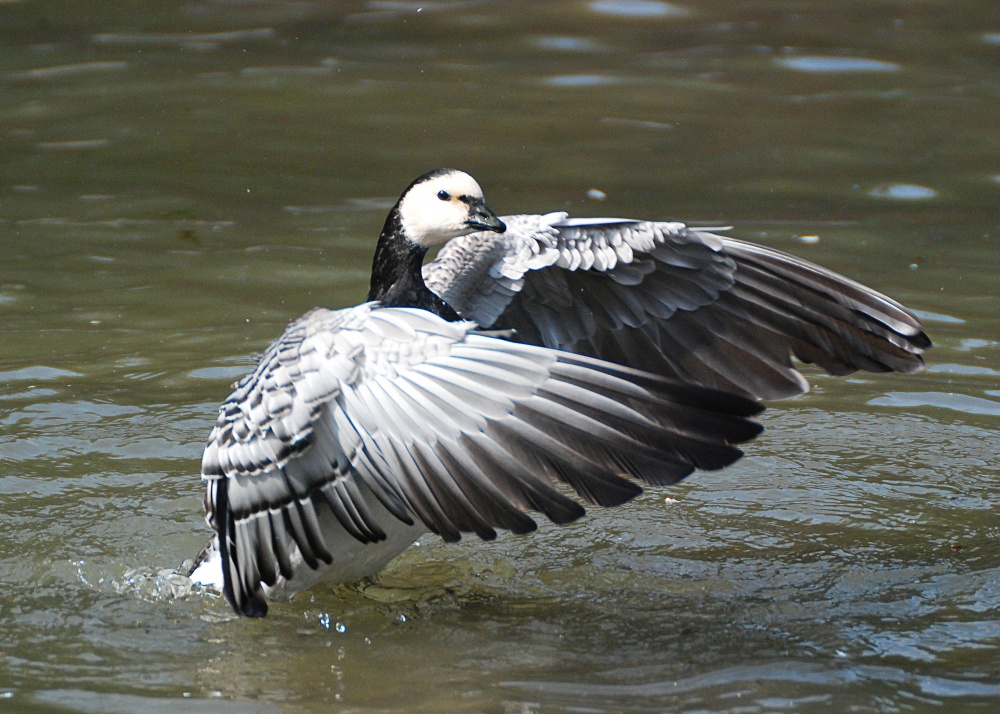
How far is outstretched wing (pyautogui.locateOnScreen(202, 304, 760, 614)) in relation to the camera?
4.28 meters

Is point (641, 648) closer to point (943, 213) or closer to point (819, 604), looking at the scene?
point (819, 604)

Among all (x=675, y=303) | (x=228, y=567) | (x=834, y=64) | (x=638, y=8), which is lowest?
(x=228, y=567)

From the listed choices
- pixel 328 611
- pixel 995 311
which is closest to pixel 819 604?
pixel 328 611

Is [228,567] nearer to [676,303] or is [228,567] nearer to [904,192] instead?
[676,303]

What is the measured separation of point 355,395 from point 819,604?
2118mm

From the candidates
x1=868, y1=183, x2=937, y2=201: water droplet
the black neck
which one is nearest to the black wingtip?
the black neck

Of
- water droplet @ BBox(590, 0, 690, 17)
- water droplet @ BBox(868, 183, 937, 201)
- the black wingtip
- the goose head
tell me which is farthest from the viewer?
water droplet @ BBox(590, 0, 690, 17)

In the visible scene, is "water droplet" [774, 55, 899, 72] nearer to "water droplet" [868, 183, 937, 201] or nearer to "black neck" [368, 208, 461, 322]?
"water droplet" [868, 183, 937, 201]

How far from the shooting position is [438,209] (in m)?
5.78

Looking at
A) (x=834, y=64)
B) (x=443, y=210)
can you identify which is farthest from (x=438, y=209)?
(x=834, y=64)

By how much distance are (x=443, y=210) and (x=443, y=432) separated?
1702mm

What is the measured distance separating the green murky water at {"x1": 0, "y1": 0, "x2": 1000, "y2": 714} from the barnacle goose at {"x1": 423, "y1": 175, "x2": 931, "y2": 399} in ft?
2.71

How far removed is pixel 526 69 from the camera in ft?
43.7

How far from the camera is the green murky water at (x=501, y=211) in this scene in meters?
4.75
